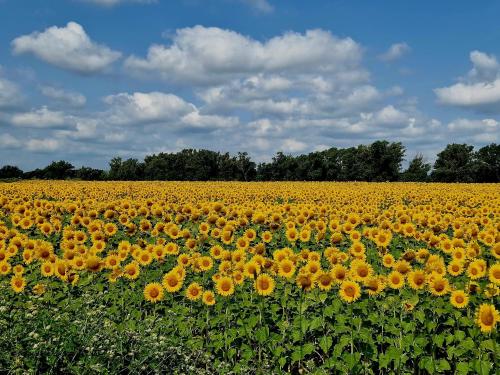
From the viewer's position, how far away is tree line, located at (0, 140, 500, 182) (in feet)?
262

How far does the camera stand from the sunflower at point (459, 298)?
6.25m

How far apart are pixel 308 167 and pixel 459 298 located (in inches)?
3365

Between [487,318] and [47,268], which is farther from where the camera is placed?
[47,268]

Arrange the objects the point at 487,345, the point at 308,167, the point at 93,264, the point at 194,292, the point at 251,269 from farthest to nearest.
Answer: the point at 308,167
the point at 93,264
the point at 194,292
the point at 251,269
the point at 487,345

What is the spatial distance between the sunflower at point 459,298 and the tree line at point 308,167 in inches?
3008

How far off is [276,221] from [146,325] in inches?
161

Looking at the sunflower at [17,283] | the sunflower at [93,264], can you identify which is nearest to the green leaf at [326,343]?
the sunflower at [93,264]

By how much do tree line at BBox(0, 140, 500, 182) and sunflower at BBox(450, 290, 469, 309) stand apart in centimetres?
7639

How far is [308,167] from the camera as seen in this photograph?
91188 mm

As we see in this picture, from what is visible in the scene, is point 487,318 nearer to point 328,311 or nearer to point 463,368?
point 463,368

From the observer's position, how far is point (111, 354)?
219 inches

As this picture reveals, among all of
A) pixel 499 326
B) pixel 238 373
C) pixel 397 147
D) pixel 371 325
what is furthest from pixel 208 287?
pixel 397 147

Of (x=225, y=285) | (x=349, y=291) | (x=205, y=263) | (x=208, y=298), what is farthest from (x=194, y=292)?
(x=349, y=291)

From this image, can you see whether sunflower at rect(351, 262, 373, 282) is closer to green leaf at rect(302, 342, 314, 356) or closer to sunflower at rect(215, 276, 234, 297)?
green leaf at rect(302, 342, 314, 356)
